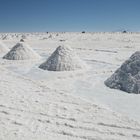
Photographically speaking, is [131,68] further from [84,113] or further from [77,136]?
[77,136]

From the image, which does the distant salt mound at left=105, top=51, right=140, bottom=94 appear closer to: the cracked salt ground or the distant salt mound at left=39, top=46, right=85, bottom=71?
the cracked salt ground

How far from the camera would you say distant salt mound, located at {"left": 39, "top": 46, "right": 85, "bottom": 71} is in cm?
1084

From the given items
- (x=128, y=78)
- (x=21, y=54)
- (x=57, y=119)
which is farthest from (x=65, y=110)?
(x=21, y=54)

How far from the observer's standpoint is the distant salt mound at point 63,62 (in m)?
10.8

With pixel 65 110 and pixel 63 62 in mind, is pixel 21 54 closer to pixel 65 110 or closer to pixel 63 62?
pixel 63 62

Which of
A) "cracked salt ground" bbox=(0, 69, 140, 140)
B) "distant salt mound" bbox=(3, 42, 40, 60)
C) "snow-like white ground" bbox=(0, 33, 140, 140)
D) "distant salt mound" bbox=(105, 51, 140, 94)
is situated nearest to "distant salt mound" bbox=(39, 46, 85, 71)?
"snow-like white ground" bbox=(0, 33, 140, 140)

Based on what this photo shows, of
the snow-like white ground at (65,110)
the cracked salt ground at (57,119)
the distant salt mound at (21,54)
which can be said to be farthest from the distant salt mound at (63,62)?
the cracked salt ground at (57,119)

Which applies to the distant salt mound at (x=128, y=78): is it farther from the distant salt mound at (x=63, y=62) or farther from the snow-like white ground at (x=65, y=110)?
the distant salt mound at (x=63, y=62)

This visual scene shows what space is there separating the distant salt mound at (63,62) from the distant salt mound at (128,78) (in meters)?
2.88

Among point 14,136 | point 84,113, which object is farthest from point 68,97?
point 14,136

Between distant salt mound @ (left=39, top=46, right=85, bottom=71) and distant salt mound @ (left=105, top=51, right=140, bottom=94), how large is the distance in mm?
2883

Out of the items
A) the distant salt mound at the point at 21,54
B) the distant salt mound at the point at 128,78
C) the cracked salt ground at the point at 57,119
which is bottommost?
the cracked salt ground at the point at 57,119

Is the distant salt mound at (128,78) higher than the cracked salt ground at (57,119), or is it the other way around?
the distant salt mound at (128,78)

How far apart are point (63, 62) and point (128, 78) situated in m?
3.79
